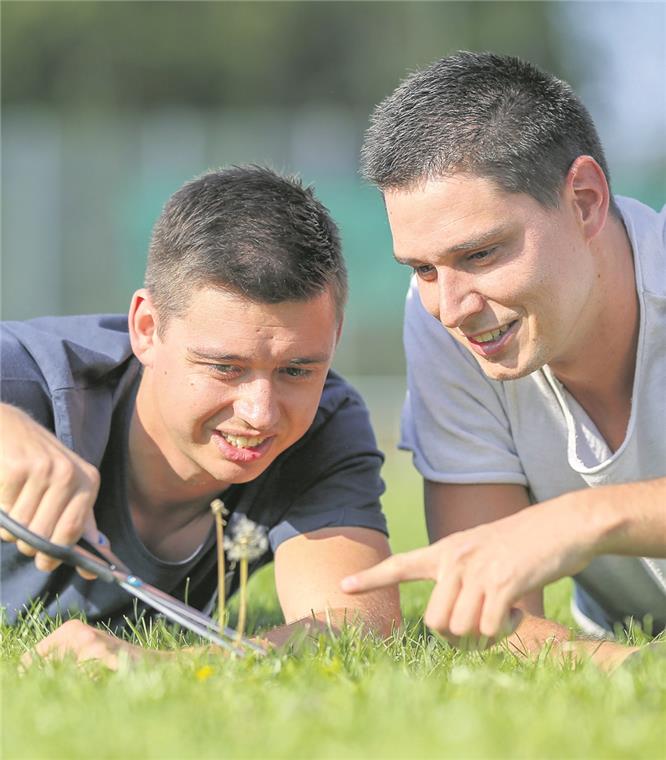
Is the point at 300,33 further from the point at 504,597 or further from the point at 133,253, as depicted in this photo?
the point at 504,597

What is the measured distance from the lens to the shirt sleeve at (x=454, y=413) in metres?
4.38

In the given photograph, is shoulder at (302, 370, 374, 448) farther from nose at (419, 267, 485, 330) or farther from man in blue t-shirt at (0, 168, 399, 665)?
nose at (419, 267, 485, 330)

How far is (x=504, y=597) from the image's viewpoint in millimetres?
2756

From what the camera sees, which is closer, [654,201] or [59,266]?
[654,201]

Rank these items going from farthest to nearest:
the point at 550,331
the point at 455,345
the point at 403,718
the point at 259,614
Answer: the point at 259,614 → the point at 455,345 → the point at 550,331 → the point at 403,718

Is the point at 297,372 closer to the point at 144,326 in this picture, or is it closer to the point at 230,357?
the point at 230,357

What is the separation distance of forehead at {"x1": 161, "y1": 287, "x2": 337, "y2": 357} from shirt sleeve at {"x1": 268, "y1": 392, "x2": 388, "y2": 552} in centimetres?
53

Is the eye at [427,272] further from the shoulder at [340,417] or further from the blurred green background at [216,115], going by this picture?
the blurred green background at [216,115]

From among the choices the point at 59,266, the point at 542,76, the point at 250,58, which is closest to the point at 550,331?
the point at 542,76

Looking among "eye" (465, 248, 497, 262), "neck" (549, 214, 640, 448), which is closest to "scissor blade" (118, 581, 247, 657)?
"eye" (465, 248, 497, 262)

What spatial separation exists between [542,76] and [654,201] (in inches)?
574

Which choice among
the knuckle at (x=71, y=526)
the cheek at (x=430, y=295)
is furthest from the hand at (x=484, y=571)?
the cheek at (x=430, y=295)

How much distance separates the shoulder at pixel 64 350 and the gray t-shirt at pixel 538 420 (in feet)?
3.46

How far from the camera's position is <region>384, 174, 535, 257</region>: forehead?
370 centimetres
